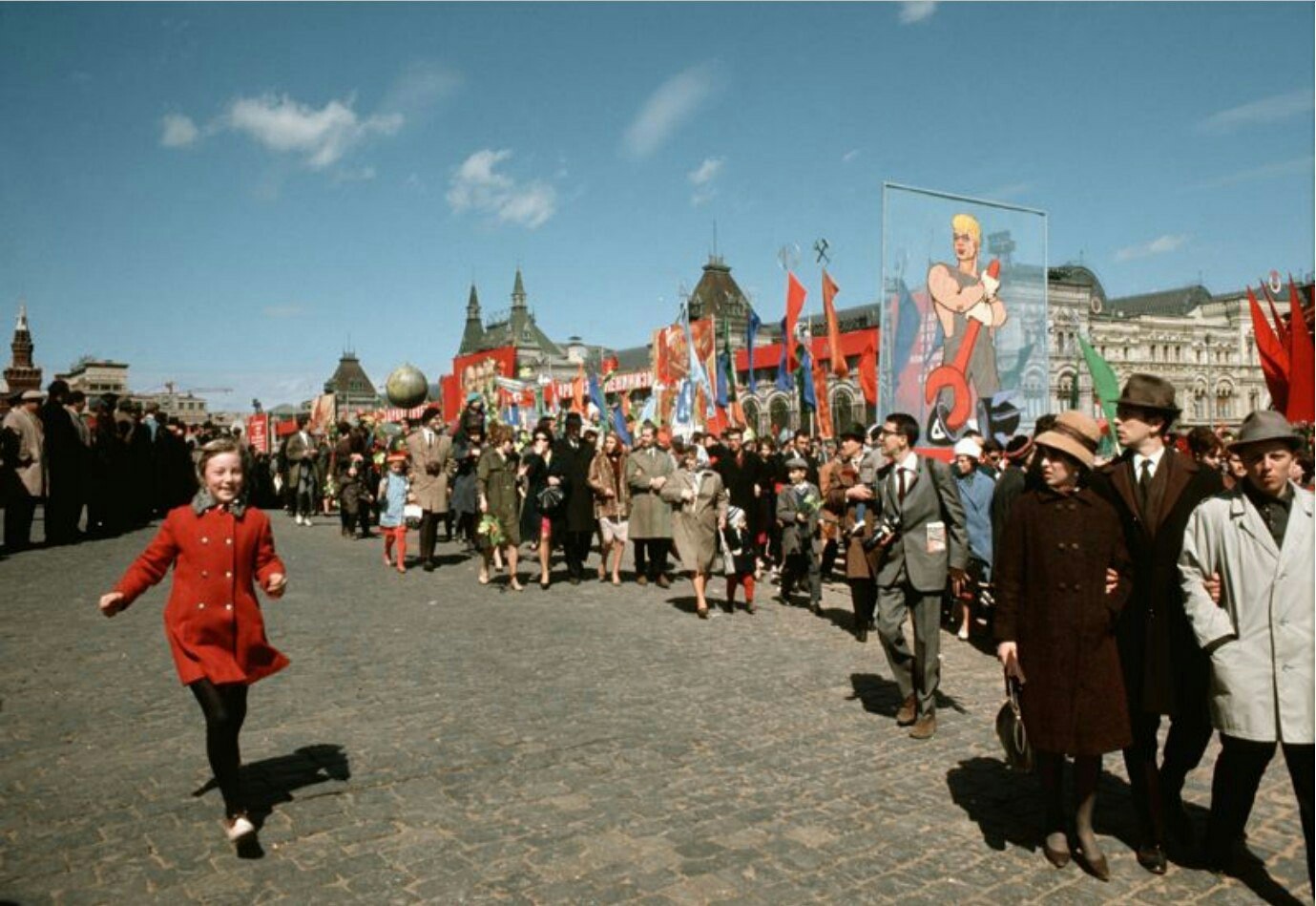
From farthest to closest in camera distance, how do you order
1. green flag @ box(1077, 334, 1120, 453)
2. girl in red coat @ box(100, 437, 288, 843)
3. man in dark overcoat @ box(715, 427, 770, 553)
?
man in dark overcoat @ box(715, 427, 770, 553), green flag @ box(1077, 334, 1120, 453), girl in red coat @ box(100, 437, 288, 843)

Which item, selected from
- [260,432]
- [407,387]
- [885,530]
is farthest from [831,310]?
[260,432]

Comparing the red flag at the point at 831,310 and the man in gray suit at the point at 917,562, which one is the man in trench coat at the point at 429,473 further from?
the man in gray suit at the point at 917,562

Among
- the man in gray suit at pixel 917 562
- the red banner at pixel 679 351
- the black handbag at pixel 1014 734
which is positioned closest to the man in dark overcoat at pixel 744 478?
the man in gray suit at pixel 917 562

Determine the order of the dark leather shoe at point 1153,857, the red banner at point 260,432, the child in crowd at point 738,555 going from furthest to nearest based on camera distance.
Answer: the red banner at point 260,432
the child in crowd at point 738,555
the dark leather shoe at point 1153,857

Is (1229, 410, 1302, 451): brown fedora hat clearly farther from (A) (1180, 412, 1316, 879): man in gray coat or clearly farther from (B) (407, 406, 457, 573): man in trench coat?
(B) (407, 406, 457, 573): man in trench coat

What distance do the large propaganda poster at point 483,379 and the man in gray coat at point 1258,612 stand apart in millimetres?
21101

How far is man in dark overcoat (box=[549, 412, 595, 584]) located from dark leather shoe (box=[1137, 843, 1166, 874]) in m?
8.57

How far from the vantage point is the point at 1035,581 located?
Result: 4.15m

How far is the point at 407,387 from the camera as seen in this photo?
84.4 ft

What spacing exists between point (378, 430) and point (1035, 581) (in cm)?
1961

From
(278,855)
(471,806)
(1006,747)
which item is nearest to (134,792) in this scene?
(278,855)

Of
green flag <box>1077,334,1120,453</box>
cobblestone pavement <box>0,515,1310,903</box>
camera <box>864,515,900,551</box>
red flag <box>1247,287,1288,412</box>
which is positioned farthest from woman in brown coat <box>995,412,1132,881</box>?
green flag <box>1077,334,1120,453</box>

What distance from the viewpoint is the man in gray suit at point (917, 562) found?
593 centimetres

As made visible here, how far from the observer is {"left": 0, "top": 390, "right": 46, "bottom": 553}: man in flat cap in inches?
497
